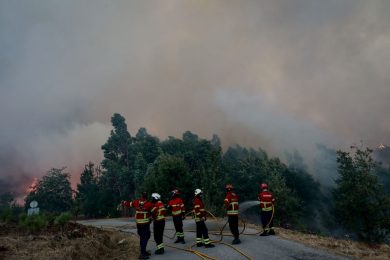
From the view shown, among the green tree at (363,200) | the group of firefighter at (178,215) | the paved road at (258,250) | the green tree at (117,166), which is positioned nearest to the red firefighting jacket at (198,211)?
the group of firefighter at (178,215)

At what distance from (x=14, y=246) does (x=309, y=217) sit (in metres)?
68.3

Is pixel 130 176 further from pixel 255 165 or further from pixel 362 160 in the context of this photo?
pixel 362 160

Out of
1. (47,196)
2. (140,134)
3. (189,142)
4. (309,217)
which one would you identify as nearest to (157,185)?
(189,142)

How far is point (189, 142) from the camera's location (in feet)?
243

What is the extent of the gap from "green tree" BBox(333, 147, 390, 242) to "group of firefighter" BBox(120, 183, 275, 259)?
38.4 metres

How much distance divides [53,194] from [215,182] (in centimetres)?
7214

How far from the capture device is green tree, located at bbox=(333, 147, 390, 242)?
46.8 metres

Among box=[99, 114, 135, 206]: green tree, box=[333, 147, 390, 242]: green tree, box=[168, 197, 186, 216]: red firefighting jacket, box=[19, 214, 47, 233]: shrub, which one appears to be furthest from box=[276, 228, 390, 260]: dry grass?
box=[99, 114, 135, 206]: green tree

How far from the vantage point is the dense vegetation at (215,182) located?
4203 centimetres

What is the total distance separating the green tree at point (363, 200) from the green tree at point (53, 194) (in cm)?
7326

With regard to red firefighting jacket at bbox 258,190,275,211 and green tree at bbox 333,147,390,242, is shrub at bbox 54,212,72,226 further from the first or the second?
green tree at bbox 333,147,390,242

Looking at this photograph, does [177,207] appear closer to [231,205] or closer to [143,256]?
[231,205]

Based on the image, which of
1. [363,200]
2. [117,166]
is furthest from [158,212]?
[117,166]

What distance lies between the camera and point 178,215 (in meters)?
14.0
